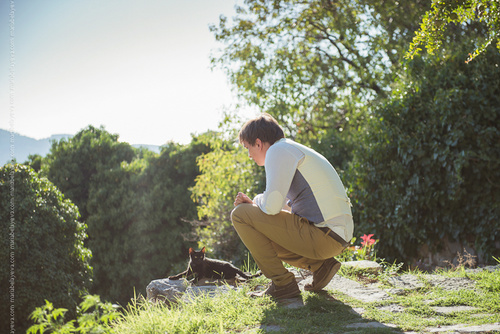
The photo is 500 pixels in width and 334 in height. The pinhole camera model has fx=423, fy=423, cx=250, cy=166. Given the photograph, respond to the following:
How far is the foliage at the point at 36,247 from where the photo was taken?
719cm

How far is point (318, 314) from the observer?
2.97 meters

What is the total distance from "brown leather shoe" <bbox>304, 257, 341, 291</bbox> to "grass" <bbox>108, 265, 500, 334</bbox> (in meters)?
0.08

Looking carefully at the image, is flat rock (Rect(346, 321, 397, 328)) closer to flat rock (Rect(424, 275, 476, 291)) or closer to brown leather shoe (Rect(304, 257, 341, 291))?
brown leather shoe (Rect(304, 257, 341, 291))

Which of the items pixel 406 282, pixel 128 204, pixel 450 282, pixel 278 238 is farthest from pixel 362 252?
pixel 128 204

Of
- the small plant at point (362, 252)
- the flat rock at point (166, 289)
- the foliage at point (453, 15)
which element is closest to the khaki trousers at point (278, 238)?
the flat rock at point (166, 289)

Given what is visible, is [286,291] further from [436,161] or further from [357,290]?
[436,161]

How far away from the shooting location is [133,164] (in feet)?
49.4

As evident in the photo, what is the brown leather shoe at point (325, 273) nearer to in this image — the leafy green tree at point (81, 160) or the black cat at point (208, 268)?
the black cat at point (208, 268)

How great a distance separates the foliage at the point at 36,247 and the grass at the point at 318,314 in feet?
15.9

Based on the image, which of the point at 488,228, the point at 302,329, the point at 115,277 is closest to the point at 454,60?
the point at 488,228

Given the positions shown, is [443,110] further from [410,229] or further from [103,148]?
[103,148]

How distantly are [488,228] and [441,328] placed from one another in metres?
3.22

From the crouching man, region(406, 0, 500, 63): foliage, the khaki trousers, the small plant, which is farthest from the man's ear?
the small plant

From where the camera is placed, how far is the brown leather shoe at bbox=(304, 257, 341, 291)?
11.5 ft
